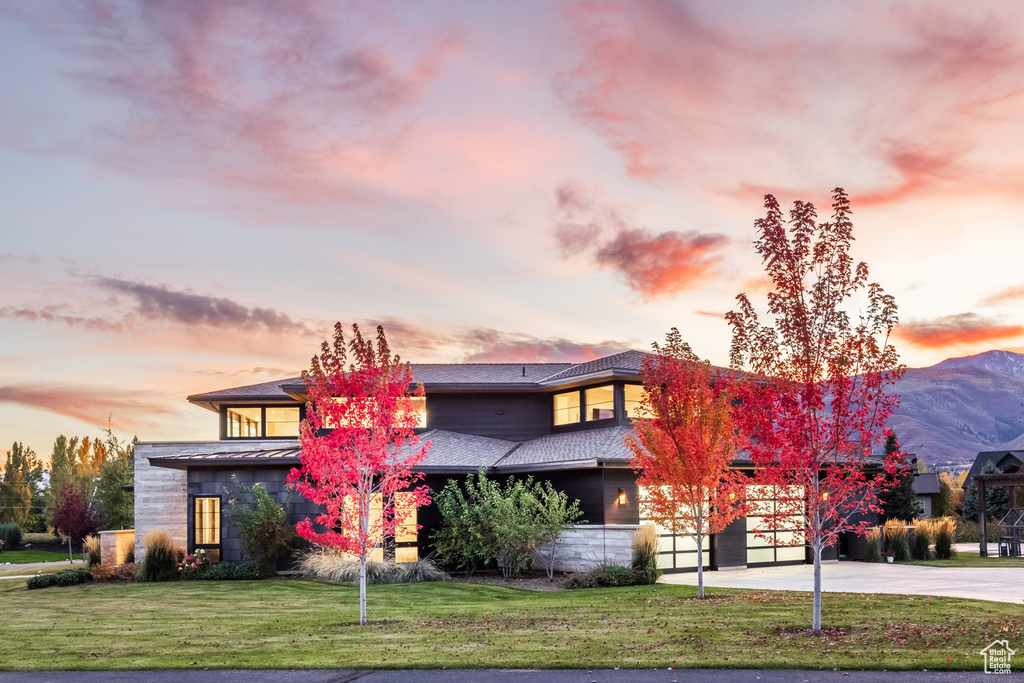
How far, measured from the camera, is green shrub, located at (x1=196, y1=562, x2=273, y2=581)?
2308 centimetres

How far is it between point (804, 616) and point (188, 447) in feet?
71.4

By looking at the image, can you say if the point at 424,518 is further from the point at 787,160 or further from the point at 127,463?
the point at 127,463

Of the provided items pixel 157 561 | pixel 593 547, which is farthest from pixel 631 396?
pixel 157 561

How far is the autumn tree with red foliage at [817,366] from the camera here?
1190 centimetres

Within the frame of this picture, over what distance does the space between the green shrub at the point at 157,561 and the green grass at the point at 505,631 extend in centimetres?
376

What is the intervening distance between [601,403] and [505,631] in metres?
15.3

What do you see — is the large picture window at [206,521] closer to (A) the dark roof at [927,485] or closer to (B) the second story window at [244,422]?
(B) the second story window at [244,422]

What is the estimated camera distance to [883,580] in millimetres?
20328

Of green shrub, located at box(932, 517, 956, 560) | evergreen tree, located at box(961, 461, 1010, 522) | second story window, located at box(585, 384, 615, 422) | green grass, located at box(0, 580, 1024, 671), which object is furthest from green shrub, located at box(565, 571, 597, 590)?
evergreen tree, located at box(961, 461, 1010, 522)

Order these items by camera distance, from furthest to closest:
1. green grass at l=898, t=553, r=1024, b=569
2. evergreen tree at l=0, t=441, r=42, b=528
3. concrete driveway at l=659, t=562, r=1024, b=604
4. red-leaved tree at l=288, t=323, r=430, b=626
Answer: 1. evergreen tree at l=0, t=441, r=42, b=528
2. green grass at l=898, t=553, r=1024, b=569
3. concrete driveway at l=659, t=562, r=1024, b=604
4. red-leaved tree at l=288, t=323, r=430, b=626

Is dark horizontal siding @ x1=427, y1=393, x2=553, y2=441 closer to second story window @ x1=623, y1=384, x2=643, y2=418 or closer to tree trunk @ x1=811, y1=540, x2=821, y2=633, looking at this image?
second story window @ x1=623, y1=384, x2=643, y2=418

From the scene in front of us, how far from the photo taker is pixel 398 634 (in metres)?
13.0

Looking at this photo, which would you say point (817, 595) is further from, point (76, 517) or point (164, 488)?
point (76, 517)

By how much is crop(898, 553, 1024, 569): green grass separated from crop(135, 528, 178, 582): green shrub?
21911 mm
